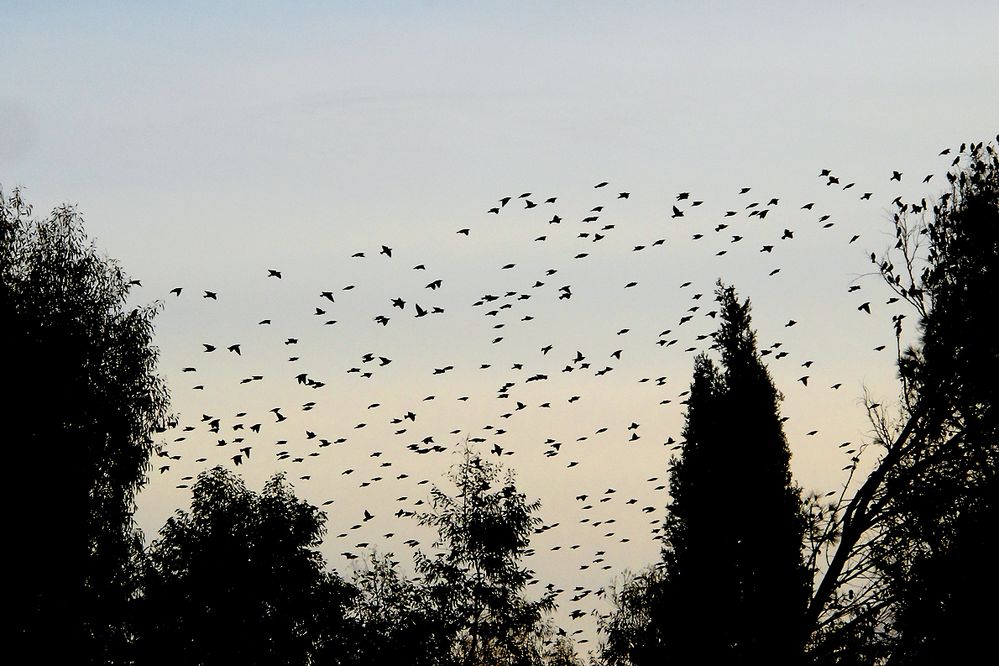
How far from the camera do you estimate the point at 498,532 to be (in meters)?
35.1

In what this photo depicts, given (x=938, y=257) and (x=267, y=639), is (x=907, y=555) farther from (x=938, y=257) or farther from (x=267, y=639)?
(x=267, y=639)

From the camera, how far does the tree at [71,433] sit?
26.7 m

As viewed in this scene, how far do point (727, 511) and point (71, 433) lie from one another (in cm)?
1793

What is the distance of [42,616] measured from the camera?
26844 millimetres

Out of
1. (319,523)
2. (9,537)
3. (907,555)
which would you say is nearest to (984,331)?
(907,555)

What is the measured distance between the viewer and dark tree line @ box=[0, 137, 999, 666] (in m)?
19.8

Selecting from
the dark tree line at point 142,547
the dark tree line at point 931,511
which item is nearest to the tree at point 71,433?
the dark tree line at point 142,547

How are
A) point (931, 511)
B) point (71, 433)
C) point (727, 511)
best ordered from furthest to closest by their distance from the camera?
point (727, 511), point (71, 433), point (931, 511)

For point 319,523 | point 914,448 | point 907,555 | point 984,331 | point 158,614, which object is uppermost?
point 319,523

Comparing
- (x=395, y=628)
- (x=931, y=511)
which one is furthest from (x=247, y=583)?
(x=931, y=511)

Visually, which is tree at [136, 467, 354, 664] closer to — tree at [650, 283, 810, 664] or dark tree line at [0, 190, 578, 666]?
dark tree line at [0, 190, 578, 666]

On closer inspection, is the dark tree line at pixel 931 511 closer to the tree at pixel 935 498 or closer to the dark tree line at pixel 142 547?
the tree at pixel 935 498

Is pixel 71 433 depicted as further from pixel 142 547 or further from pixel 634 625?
pixel 634 625

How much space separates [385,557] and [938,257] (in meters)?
21.4
